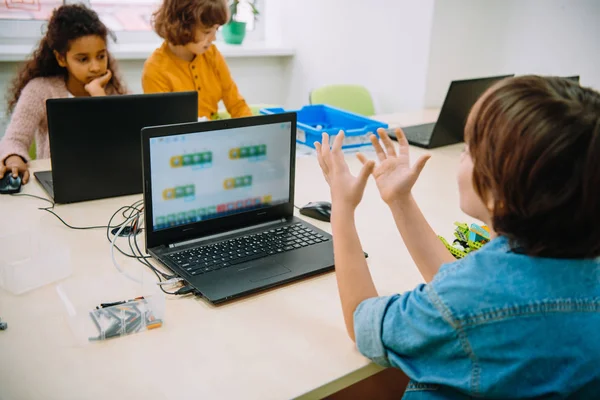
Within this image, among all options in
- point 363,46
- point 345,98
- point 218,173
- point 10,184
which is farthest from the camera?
point 363,46

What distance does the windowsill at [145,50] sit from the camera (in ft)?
9.45

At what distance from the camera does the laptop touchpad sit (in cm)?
112

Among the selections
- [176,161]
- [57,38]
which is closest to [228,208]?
[176,161]

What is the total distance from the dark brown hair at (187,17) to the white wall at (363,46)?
1235 millimetres

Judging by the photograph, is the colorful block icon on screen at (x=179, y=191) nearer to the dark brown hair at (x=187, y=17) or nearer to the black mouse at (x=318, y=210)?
the black mouse at (x=318, y=210)

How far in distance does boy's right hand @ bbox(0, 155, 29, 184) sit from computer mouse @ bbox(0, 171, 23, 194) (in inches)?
0.6

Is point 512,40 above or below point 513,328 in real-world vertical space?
above

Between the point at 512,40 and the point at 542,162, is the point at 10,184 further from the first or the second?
the point at 512,40

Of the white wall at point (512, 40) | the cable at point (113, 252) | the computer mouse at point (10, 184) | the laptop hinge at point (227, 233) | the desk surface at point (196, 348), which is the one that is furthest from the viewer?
the white wall at point (512, 40)

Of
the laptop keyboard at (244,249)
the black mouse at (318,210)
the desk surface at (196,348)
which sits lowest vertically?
the desk surface at (196,348)

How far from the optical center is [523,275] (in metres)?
0.77

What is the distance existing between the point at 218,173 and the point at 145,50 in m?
2.23

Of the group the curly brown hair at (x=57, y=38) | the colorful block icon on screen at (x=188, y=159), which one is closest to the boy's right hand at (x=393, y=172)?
the colorful block icon on screen at (x=188, y=159)

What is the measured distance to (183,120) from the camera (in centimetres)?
159
